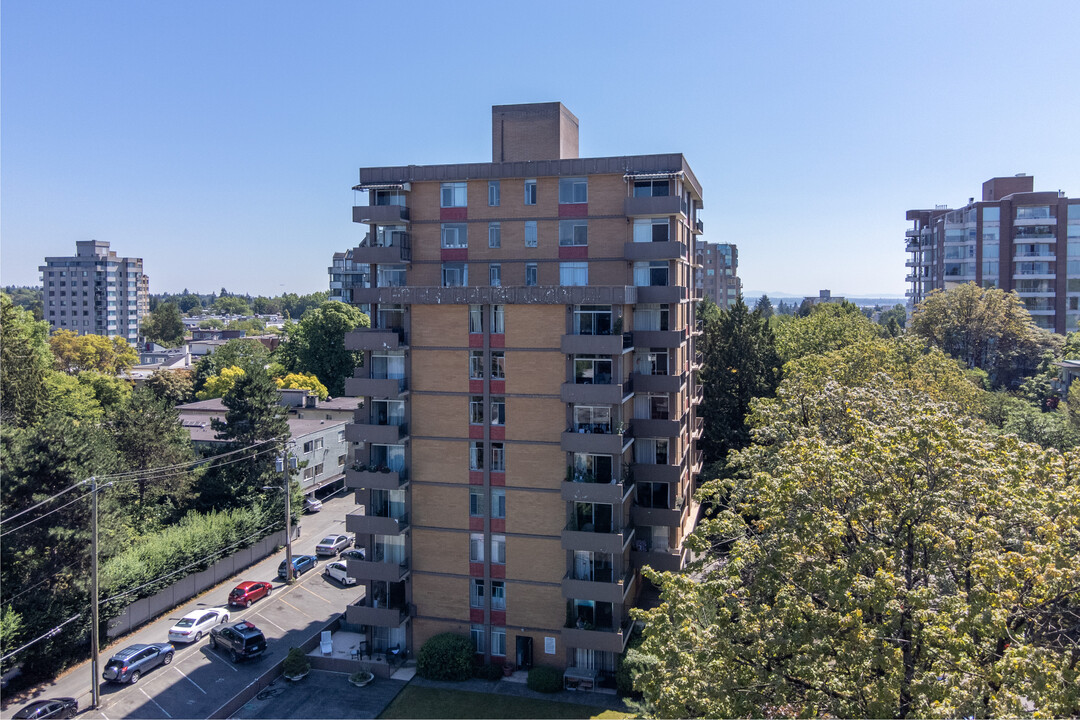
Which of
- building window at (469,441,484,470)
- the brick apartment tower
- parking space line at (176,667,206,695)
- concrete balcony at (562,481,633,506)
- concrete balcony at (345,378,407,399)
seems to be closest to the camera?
concrete balcony at (562,481,633,506)

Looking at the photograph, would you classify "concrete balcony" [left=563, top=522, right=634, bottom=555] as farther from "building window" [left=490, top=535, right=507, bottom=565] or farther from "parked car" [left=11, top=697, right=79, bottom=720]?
"parked car" [left=11, top=697, right=79, bottom=720]

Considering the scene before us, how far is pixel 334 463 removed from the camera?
233 ft

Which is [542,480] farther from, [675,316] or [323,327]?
[323,327]

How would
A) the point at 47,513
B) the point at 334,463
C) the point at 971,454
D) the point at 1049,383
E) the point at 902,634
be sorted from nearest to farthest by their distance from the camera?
the point at 902,634 < the point at 971,454 < the point at 47,513 < the point at 334,463 < the point at 1049,383

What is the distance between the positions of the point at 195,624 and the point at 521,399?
23138mm

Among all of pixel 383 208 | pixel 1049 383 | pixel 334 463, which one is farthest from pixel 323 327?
pixel 1049 383

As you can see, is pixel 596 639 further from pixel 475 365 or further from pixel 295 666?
pixel 295 666

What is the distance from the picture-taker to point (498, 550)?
3834cm

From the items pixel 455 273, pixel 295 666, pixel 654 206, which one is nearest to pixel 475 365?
pixel 455 273

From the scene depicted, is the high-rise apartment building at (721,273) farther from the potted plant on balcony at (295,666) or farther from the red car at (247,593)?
the potted plant on balcony at (295,666)

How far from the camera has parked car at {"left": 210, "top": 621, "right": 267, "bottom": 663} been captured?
39844mm

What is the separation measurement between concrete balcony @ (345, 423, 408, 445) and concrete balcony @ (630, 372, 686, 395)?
1343 cm

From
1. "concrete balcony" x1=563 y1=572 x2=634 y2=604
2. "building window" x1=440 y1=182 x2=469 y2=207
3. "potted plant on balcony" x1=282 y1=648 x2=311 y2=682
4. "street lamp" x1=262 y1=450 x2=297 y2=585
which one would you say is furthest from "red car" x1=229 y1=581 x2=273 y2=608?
"building window" x1=440 y1=182 x2=469 y2=207

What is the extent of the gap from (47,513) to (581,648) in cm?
2724
